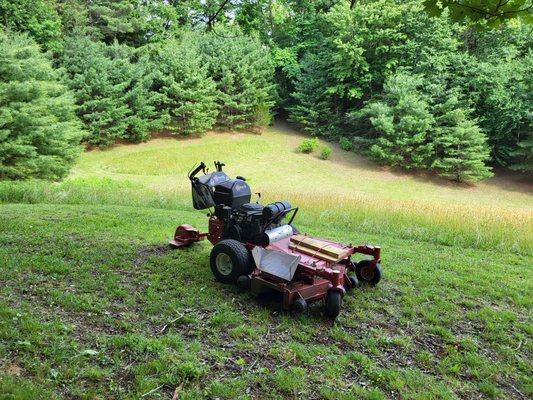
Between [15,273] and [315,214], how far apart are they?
6.48m

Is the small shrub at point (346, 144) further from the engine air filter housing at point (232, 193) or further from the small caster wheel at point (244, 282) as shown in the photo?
the small caster wheel at point (244, 282)

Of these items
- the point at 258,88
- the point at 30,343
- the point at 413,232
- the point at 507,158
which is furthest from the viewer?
the point at 258,88

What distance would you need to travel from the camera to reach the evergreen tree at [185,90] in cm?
2852

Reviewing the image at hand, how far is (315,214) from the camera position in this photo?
33.8ft

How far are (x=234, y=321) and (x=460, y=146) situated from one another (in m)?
22.1

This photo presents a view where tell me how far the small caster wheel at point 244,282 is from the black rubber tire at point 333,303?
0.98 meters

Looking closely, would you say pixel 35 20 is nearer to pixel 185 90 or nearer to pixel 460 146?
pixel 185 90

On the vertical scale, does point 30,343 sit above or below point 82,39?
below

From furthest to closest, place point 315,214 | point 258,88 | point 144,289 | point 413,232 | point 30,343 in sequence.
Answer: point 258,88, point 315,214, point 413,232, point 144,289, point 30,343

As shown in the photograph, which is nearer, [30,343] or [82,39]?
[30,343]

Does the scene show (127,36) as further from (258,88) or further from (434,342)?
(434,342)

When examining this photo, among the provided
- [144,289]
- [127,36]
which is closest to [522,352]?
[144,289]

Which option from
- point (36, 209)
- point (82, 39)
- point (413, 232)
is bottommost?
point (36, 209)

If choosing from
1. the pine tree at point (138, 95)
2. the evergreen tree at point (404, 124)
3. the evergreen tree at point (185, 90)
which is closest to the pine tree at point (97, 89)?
the pine tree at point (138, 95)
